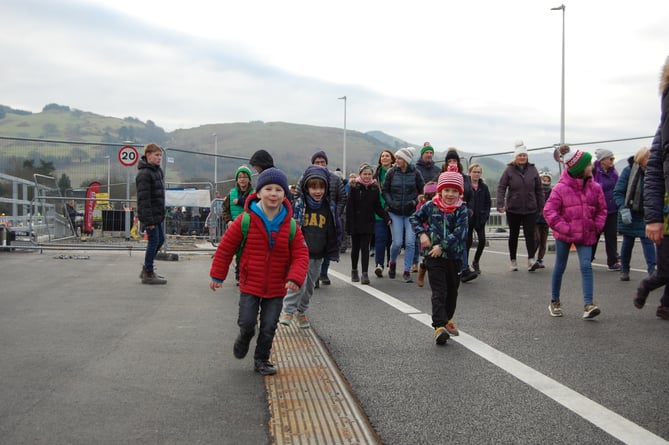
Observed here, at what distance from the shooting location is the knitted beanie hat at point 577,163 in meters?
6.99

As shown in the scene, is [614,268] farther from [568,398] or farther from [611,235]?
[568,398]

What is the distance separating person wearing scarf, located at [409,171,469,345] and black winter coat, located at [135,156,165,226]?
4782mm

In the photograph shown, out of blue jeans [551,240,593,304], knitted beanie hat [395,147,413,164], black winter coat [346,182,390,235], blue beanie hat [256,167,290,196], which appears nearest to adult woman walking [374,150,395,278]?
black winter coat [346,182,390,235]

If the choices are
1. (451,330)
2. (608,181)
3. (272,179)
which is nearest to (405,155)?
(608,181)

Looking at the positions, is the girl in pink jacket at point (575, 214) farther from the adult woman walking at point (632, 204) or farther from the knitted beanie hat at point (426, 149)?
the knitted beanie hat at point (426, 149)

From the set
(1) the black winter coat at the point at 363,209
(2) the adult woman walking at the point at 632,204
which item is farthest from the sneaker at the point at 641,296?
(1) the black winter coat at the point at 363,209

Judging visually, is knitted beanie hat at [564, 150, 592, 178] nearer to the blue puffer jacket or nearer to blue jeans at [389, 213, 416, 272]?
the blue puffer jacket

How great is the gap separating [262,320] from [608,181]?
834 centimetres

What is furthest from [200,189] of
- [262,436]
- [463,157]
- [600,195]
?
[262,436]

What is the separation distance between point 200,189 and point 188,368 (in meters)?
15.9

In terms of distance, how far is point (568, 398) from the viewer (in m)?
4.05

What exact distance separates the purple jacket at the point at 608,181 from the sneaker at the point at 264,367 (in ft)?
27.1

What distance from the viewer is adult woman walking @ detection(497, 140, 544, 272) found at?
11.2m

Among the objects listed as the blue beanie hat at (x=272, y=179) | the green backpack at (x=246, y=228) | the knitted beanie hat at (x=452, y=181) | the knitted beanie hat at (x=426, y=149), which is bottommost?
the green backpack at (x=246, y=228)
